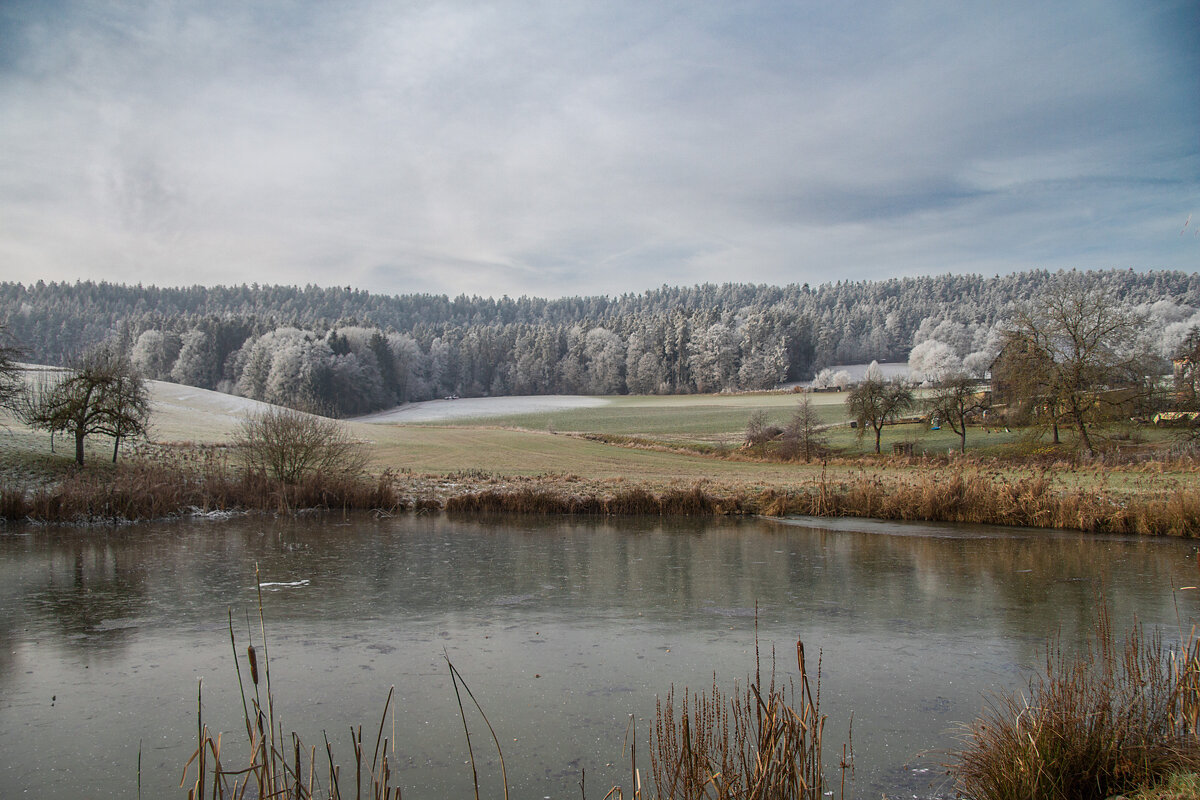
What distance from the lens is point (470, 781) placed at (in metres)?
5.94

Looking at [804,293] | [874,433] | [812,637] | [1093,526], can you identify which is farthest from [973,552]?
[804,293]

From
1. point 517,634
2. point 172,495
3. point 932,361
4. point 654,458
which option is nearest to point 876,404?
point 654,458

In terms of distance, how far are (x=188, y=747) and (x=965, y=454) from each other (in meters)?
34.8

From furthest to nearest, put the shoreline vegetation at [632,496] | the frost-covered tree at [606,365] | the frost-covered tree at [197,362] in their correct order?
the frost-covered tree at [606,365]
the frost-covered tree at [197,362]
the shoreline vegetation at [632,496]

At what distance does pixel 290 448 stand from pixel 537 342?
7369 centimetres

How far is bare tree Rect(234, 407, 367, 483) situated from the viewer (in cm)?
2456

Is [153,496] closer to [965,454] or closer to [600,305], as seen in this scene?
[965,454]

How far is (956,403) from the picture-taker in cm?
3841

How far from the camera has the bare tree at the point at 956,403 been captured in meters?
38.4

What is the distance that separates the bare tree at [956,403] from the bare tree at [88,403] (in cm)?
3473

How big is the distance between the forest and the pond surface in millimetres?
44910

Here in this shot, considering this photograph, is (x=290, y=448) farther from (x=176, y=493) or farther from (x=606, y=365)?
(x=606, y=365)

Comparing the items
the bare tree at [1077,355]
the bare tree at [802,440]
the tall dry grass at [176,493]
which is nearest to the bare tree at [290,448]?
the tall dry grass at [176,493]

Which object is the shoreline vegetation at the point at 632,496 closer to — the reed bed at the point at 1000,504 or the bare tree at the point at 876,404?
the reed bed at the point at 1000,504
